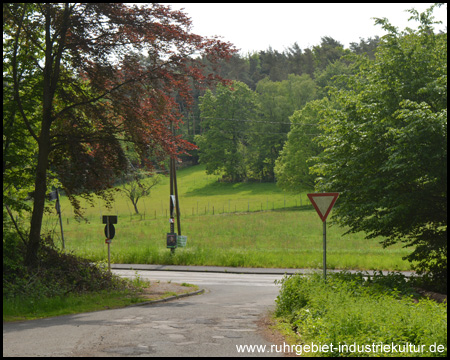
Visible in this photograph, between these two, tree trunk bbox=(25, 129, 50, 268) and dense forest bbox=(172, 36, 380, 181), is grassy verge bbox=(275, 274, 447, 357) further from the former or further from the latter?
dense forest bbox=(172, 36, 380, 181)

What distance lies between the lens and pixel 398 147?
49.5 feet

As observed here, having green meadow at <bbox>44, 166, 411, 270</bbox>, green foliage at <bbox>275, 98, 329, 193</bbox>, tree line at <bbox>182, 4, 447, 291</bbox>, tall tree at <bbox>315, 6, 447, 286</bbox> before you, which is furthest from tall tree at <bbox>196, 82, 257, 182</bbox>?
tall tree at <bbox>315, 6, 447, 286</bbox>

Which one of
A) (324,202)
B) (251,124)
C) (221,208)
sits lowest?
(221,208)

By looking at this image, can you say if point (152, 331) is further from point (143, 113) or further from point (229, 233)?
point (229, 233)

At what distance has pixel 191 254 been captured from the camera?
30516 mm

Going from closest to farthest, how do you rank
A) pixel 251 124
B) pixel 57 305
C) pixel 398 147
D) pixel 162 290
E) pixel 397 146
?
1. pixel 57 305
2. pixel 397 146
3. pixel 398 147
4. pixel 162 290
5. pixel 251 124

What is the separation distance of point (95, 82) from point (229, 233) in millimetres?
34173

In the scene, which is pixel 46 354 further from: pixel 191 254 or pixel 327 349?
pixel 191 254

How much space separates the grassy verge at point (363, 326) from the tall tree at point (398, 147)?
463 cm

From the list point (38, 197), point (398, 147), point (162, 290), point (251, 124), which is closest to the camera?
point (398, 147)

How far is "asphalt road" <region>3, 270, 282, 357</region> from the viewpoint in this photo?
8.95 metres

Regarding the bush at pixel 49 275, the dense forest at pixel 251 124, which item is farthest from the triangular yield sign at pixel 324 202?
the dense forest at pixel 251 124

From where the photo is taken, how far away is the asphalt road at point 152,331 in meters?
8.95

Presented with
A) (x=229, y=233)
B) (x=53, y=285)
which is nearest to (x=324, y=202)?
(x=53, y=285)
